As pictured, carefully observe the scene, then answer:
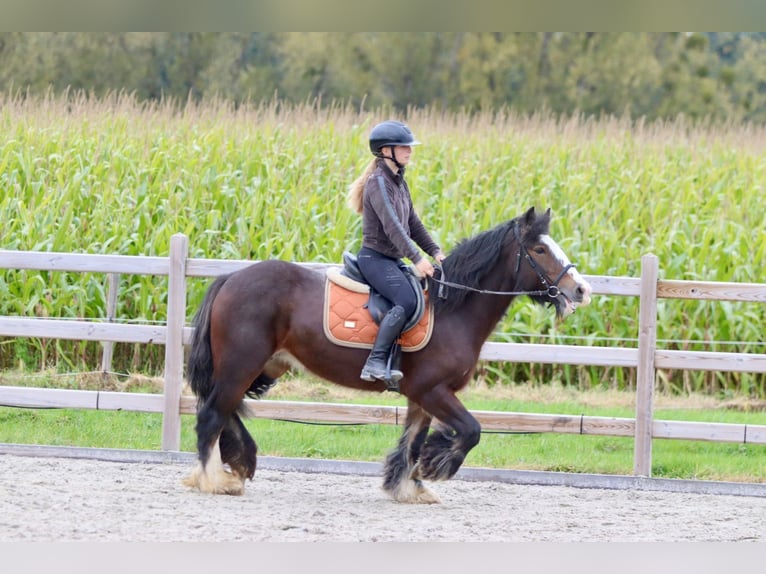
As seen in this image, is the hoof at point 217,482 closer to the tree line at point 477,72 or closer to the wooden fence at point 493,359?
the wooden fence at point 493,359

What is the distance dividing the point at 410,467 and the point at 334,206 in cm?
586

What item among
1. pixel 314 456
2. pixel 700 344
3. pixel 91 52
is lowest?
pixel 314 456

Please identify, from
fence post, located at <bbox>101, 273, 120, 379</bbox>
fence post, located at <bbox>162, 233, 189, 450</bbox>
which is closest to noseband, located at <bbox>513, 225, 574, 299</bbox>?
fence post, located at <bbox>162, 233, 189, 450</bbox>

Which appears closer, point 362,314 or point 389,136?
point 389,136

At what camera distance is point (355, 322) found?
6.67m

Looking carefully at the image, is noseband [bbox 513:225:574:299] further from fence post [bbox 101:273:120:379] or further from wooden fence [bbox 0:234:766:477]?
fence post [bbox 101:273:120:379]

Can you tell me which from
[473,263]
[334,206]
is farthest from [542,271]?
[334,206]

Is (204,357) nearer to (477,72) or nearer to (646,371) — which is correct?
(646,371)

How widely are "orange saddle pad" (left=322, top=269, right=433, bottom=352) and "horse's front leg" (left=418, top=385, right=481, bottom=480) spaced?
352 mm

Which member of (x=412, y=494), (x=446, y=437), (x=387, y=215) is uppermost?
(x=387, y=215)

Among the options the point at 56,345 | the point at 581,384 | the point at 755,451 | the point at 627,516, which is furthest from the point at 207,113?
the point at 627,516

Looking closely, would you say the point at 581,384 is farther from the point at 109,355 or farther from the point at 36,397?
the point at 36,397

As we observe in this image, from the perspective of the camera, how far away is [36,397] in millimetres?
8164

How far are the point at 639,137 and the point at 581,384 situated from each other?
17.6 feet
